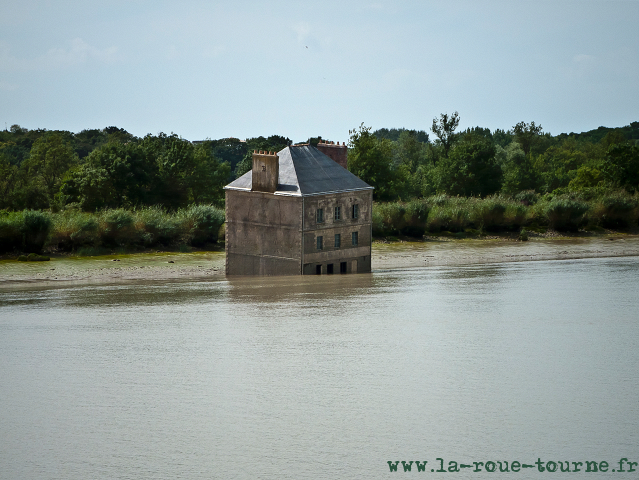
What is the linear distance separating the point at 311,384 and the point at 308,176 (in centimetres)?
2063

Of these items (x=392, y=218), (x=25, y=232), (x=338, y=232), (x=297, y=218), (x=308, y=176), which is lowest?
(x=25, y=232)

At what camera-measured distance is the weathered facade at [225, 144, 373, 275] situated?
1420 inches

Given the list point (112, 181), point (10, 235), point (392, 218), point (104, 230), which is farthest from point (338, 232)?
point (112, 181)

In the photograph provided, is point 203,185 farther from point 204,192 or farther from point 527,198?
point 527,198

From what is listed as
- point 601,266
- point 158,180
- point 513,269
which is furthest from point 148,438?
point 158,180

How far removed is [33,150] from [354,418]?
222ft

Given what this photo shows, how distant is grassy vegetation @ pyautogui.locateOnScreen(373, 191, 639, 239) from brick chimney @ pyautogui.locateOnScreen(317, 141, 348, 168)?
1245cm

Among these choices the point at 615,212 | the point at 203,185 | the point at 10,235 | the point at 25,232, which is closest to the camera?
the point at 10,235

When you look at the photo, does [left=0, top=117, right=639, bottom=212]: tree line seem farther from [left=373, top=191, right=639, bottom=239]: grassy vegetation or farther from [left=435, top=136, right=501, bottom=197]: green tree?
[left=373, top=191, right=639, bottom=239]: grassy vegetation

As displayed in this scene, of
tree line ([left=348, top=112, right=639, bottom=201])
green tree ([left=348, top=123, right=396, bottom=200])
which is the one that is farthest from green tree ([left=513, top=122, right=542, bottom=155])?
A: green tree ([left=348, top=123, right=396, bottom=200])

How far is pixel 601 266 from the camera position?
40.5 m

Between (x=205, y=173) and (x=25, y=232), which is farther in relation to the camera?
(x=205, y=173)

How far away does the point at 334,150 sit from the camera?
41.8 meters

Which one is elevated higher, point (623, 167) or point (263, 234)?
point (623, 167)
